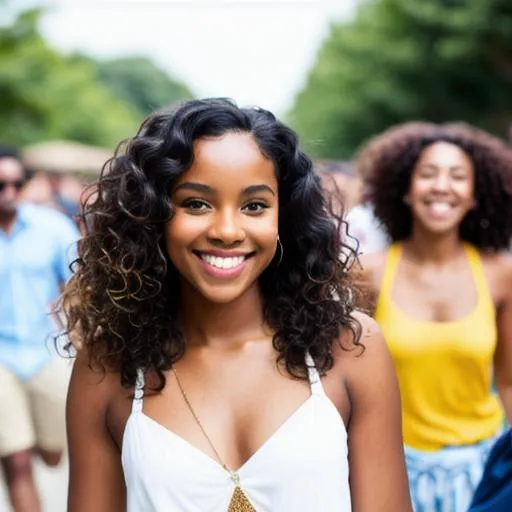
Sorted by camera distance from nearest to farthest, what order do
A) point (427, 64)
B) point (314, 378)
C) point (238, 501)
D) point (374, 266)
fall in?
1. point (238, 501)
2. point (314, 378)
3. point (374, 266)
4. point (427, 64)

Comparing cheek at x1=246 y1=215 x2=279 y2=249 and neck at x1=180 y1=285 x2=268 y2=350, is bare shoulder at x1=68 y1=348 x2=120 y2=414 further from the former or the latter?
cheek at x1=246 y1=215 x2=279 y2=249

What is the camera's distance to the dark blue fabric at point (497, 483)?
3.32 m

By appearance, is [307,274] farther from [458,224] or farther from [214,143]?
[458,224]

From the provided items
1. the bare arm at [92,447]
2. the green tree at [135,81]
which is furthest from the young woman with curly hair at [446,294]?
the green tree at [135,81]

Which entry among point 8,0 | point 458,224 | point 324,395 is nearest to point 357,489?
point 324,395

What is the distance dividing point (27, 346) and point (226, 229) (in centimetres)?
398

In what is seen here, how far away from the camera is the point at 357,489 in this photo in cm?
292

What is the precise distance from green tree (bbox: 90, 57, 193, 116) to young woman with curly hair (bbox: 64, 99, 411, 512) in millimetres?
117019

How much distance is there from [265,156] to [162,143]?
0.23m

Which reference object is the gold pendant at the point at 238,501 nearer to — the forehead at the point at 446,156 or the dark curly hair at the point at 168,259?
the dark curly hair at the point at 168,259

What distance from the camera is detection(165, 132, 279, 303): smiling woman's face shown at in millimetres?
2799

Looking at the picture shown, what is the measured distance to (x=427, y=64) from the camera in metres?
37.6

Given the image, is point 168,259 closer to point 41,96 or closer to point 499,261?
point 499,261

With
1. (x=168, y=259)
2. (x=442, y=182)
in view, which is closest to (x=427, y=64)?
(x=442, y=182)
